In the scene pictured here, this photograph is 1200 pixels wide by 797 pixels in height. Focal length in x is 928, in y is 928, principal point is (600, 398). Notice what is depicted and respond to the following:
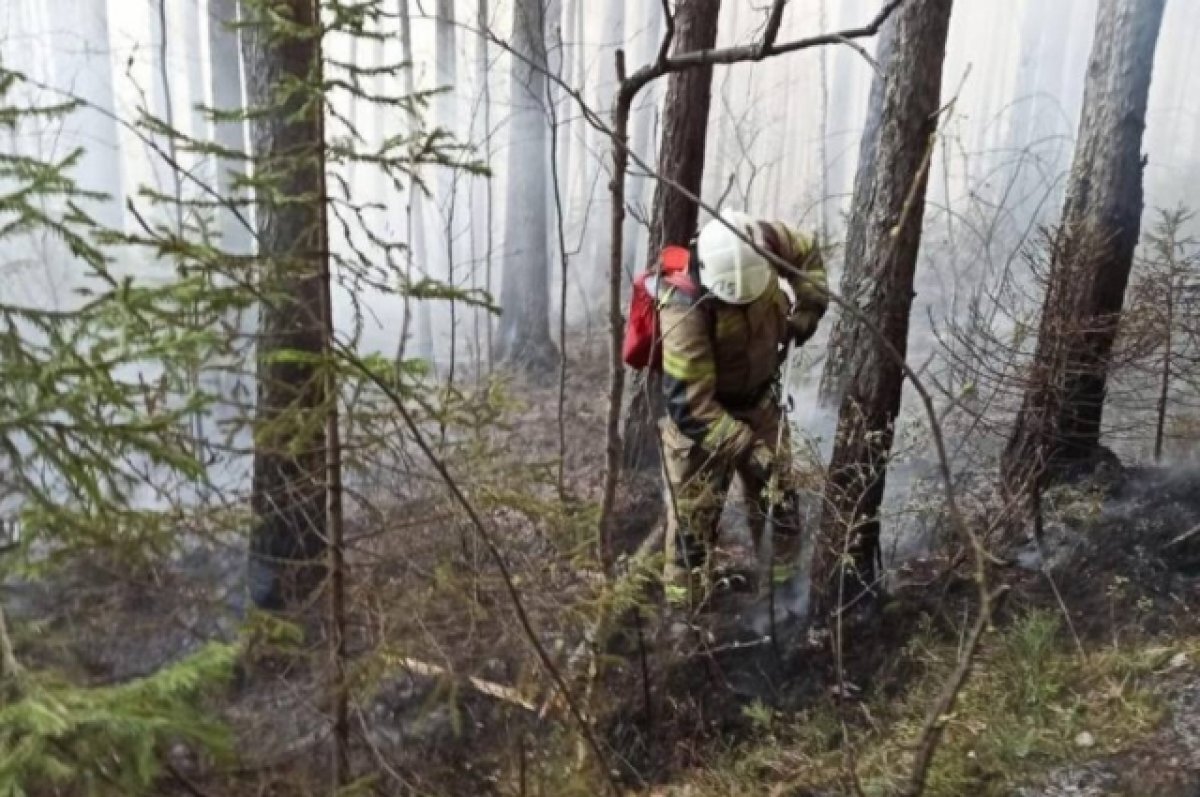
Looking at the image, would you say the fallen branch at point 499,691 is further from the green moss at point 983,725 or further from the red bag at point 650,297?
the red bag at point 650,297

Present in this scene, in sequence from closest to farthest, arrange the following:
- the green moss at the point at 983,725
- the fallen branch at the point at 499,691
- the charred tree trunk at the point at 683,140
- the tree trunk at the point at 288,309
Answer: the tree trunk at the point at 288,309 → the green moss at the point at 983,725 → the fallen branch at the point at 499,691 → the charred tree trunk at the point at 683,140

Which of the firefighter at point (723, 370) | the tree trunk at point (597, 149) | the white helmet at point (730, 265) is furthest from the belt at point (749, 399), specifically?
the tree trunk at point (597, 149)

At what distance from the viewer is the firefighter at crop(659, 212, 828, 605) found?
14.2 ft

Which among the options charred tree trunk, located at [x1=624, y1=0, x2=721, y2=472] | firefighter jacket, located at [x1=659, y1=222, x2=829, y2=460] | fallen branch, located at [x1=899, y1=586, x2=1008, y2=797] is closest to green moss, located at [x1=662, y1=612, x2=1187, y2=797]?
fallen branch, located at [x1=899, y1=586, x2=1008, y2=797]

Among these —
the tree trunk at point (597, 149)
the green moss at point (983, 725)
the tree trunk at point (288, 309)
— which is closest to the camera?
the tree trunk at point (288, 309)

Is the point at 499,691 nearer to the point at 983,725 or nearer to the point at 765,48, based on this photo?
the point at 983,725

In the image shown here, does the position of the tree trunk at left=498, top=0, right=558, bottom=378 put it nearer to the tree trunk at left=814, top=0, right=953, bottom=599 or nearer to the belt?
the belt

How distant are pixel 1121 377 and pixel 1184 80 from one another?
27.6 meters

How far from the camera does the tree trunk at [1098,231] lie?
5.30 meters

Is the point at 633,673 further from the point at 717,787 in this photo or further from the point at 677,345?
the point at 677,345

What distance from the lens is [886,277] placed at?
169 inches

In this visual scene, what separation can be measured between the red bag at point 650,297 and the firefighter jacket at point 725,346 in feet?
0.15

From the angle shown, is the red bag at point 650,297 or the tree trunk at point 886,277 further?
the red bag at point 650,297

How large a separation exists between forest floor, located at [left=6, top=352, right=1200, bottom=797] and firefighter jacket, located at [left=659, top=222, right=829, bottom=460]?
0.77 meters
